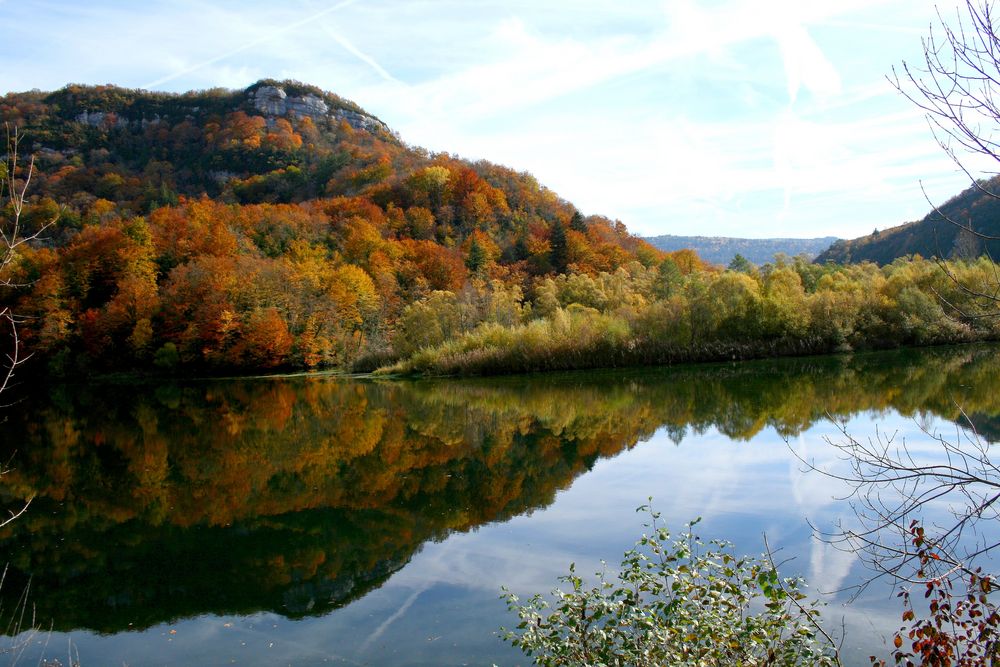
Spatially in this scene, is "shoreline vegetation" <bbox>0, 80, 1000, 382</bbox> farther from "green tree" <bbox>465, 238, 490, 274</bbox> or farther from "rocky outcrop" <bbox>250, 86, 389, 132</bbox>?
"rocky outcrop" <bbox>250, 86, 389, 132</bbox>

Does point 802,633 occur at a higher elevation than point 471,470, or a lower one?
higher

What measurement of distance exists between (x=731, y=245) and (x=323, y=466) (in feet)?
624

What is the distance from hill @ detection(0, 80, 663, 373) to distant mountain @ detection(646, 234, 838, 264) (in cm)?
10628

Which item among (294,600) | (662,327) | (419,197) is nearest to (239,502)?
(294,600)

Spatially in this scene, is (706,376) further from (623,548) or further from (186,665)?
(186,665)

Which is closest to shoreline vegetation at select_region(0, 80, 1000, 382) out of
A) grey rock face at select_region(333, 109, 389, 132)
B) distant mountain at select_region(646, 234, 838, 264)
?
grey rock face at select_region(333, 109, 389, 132)

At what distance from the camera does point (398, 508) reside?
441 inches

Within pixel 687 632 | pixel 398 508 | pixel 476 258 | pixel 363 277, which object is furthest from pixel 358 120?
pixel 687 632

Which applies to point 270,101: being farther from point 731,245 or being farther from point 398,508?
point 731,245

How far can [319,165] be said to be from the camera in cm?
8431

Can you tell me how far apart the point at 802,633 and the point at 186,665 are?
5.42 metres

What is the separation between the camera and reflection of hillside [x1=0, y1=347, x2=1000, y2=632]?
8680 millimetres

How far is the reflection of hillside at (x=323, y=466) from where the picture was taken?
8.68m

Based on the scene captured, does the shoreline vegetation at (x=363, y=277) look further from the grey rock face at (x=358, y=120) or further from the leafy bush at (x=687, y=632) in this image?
the grey rock face at (x=358, y=120)
